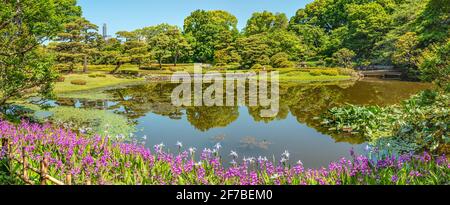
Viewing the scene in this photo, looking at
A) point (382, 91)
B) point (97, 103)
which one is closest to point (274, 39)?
point (382, 91)

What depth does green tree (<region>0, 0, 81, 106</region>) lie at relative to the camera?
10.4 meters

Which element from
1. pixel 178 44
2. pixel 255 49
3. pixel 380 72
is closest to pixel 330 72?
pixel 380 72

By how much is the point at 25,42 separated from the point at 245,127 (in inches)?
303

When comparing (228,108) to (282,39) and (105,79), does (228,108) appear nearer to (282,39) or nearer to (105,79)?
(105,79)

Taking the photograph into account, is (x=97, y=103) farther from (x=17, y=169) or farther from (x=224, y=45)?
(x=224, y=45)

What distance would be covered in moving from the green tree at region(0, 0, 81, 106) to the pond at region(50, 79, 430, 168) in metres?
3.67

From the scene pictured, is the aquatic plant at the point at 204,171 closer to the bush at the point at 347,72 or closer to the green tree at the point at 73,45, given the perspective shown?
the green tree at the point at 73,45

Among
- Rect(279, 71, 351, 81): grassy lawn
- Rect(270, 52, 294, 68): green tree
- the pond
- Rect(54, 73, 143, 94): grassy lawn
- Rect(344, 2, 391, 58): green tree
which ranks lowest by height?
the pond

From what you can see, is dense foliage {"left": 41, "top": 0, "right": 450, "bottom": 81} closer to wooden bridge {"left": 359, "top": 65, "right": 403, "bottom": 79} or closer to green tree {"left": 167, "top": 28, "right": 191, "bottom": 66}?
green tree {"left": 167, "top": 28, "right": 191, "bottom": 66}

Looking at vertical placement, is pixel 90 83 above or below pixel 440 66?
below

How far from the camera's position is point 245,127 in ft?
44.4

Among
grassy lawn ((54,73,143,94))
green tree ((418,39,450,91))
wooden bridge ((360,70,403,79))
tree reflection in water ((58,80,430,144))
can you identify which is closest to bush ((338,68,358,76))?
wooden bridge ((360,70,403,79))

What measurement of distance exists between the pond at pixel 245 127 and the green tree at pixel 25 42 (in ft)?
12.1
